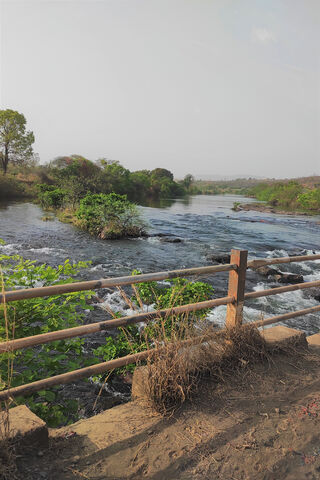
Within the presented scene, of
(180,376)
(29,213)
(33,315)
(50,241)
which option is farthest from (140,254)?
(29,213)

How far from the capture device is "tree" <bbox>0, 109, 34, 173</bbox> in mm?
40719

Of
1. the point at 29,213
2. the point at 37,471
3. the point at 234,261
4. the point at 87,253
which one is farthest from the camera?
the point at 29,213

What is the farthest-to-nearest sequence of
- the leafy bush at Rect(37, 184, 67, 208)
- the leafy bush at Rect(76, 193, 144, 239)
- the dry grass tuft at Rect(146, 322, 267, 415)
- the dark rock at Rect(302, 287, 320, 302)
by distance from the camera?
the leafy bush at Rect(37, 184, 67, 208) < the leafy bush at Rect(76, 193, 144, 239) < the dark rock at Rect(302, 287, 320, 302) < the dry grass tuft at Rect(146, 322, 267, 415)

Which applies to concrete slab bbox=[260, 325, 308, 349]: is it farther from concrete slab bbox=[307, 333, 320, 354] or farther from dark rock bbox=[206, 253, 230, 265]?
dark rock bbox=[206, 253, 230, 265]

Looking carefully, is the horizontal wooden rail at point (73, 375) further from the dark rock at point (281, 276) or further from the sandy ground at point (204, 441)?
Answer: the dark rock at point (281, 276)

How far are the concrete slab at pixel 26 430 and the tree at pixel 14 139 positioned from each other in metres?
42.9

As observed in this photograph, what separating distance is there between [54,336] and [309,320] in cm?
638

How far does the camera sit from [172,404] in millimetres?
2611

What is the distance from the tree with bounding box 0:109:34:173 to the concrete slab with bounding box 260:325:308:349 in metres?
42.3

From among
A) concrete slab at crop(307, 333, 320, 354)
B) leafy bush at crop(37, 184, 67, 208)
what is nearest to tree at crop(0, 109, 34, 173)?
leafy bush at crop(37, 184, 67, 208)

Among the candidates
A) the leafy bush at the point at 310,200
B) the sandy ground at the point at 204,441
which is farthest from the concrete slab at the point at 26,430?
the leafy bush at the point at 310,200

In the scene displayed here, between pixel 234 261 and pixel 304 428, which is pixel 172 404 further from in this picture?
pixel 234 261

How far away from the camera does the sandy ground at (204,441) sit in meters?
2.01

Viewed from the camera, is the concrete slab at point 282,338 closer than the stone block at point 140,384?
No
